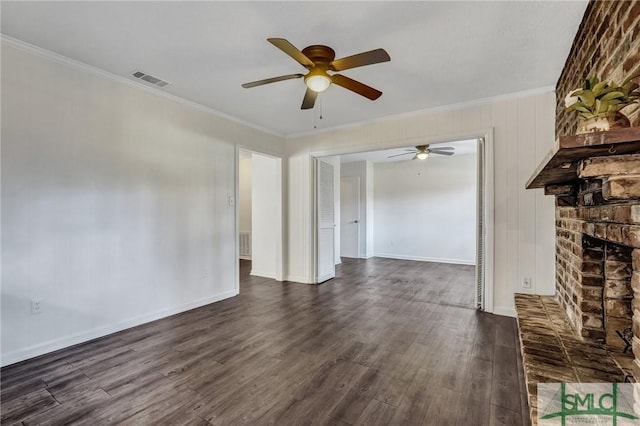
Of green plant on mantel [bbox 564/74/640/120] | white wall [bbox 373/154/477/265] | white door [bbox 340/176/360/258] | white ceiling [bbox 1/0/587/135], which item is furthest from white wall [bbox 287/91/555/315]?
white door [bbox 340/176/360/258]

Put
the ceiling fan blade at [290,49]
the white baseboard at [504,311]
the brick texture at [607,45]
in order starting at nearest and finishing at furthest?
1. the brick texture at [607,45]
2. the ceiling fan blade at [290,49]
3. the white baseboard at [504,311]

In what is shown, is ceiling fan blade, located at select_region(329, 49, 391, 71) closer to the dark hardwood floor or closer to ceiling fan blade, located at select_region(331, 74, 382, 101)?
ceiling fan blade, located at select_region(331, 74, 382, 101)

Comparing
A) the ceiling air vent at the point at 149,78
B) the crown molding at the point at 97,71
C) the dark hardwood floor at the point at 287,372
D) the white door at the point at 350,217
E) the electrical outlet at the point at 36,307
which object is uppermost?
the ceiling air vent at the point at 149,78

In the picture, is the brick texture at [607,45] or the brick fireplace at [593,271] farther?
the brick texture at [607,45]

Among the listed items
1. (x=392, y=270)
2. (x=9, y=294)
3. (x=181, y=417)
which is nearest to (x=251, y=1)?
(x=181, y=417)

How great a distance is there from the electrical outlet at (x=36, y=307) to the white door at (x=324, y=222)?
3459 mm

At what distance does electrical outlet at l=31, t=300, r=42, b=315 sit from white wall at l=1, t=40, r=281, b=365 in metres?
0.03

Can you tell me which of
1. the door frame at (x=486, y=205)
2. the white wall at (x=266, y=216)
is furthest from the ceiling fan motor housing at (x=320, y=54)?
the white wall at (x=266, y=216)

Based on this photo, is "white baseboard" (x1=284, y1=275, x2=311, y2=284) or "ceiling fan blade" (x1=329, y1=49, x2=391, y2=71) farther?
"white baseboard" (x1=284, y1=275, x2=311, y2=284)

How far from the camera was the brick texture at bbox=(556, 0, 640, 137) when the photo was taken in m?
1.35

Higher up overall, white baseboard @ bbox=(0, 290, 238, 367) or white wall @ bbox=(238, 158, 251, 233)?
white wall @ bbox=(238, 158, 251, 233)

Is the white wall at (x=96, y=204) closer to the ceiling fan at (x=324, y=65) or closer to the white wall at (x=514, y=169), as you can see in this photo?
the ceiling fan at (x=324, y=65)

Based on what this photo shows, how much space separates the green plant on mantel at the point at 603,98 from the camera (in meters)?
1.25

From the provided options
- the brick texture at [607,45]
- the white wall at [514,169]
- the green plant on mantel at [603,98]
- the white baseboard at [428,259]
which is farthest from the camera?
the white baseboard at [428,259]
